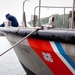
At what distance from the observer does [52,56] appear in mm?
5188

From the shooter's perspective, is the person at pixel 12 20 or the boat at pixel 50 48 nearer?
the boat at pixel 50 48

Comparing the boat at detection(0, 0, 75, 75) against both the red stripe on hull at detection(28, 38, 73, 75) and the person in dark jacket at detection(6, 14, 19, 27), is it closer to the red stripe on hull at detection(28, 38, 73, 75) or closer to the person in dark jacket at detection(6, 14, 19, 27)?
the red stripe on hull at detection(28, 38, 73, 75)

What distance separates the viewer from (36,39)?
18.0 feet

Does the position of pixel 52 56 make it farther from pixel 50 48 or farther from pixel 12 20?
pixel 12 20

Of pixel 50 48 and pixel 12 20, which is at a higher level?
pixel 12 20

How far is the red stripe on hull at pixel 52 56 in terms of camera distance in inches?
201

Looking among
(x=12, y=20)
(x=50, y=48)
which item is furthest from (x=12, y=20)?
(x=50, y=48)

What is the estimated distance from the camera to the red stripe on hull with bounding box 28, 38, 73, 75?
16.8 ft


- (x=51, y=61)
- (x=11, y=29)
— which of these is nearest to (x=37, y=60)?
(x=51, y=61)

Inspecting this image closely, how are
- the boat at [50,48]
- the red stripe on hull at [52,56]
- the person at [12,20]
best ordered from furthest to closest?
1. the person at [12,20]
2. the red stripe on hull at [52,56]
3. the boat at [50,48]

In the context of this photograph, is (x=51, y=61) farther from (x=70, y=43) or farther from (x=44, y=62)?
(x=70, y=43)

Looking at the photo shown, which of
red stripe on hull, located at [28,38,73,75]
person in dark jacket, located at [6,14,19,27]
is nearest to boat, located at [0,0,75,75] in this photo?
red stripe on hull, located at [28,38,73,75]

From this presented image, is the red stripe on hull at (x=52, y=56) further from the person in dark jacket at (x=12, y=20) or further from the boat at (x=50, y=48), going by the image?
the person in dark jacket at (x=12, y=20)

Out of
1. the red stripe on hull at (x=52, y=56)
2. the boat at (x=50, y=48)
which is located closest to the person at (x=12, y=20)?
the boat at (x=50, y=48)
